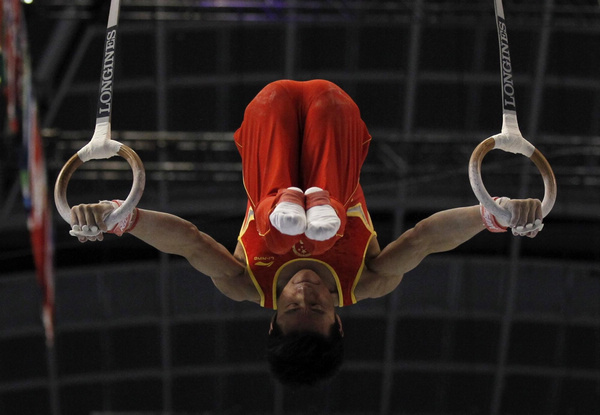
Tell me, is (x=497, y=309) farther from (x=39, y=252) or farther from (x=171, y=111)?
(x=39, y=252)

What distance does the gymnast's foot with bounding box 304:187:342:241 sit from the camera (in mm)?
3436

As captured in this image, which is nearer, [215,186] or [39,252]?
[39,252]

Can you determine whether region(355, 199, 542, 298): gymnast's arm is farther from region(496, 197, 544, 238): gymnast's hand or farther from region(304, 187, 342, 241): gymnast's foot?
region(304, 187, 342, 241): gymnast's foot

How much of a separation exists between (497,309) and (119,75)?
6.29m

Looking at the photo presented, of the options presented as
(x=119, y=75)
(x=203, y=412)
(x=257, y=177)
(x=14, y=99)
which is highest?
(x=119, y=75)

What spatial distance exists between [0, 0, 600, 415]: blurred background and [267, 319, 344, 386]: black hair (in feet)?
17.4

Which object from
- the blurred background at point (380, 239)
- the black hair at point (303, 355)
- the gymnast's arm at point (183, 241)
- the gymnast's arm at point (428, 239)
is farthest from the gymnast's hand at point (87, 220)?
the blurred background at point (380, 239)

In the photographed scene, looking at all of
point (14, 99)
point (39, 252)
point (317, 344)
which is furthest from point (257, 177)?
point (39, 252)

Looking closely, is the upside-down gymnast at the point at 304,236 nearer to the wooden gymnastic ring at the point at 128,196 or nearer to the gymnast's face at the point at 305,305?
the gymnast's face at the point at 305,305

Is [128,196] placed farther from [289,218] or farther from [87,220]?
[289,218]

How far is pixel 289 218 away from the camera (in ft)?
11.2

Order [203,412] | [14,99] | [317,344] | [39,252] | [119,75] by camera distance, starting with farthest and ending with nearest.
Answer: [203,412] → [119,75] → [39,252] → [14,99] → [317,344]

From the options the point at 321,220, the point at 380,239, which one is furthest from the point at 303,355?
the point at 380,239

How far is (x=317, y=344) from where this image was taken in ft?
12.8
